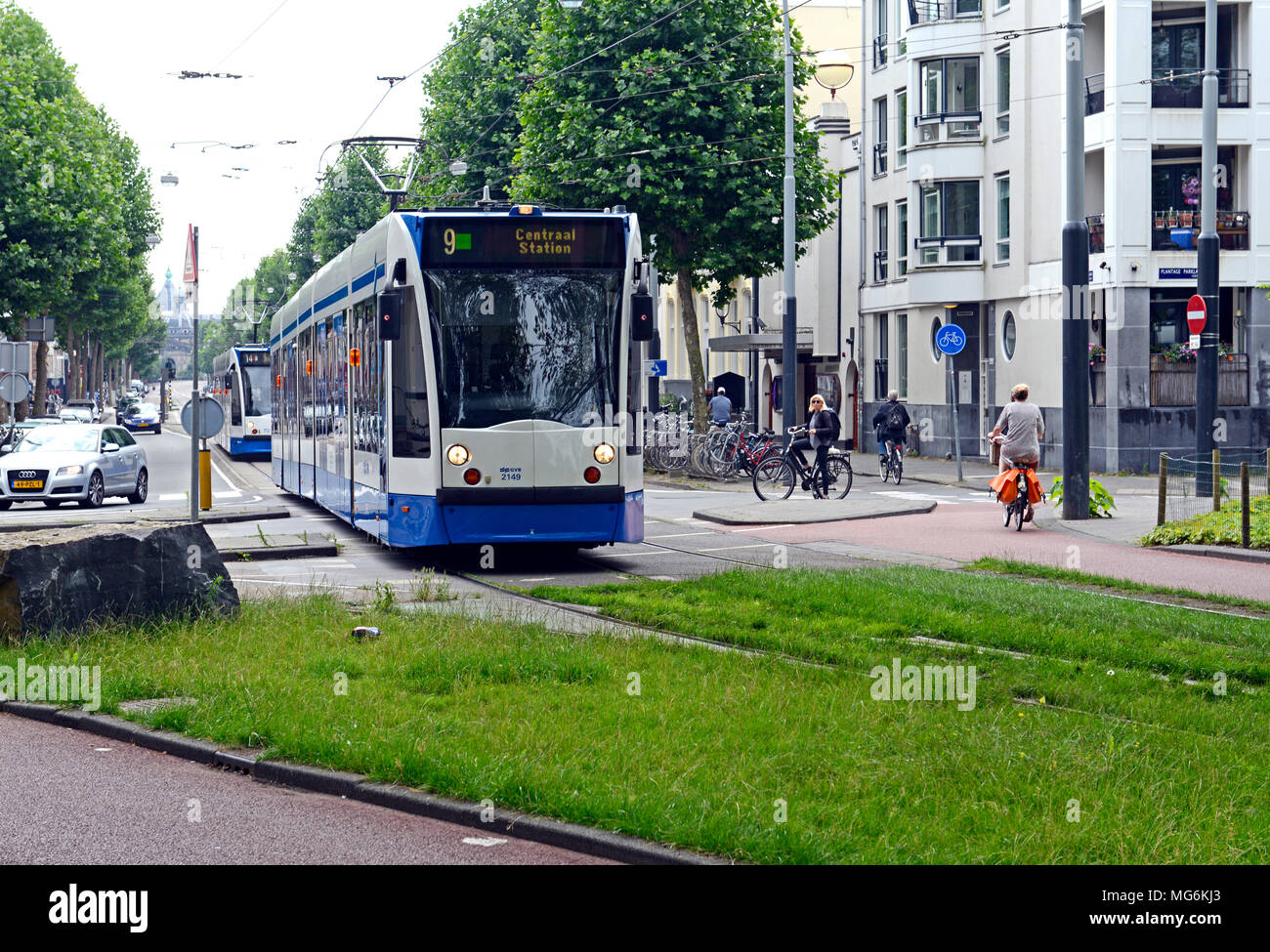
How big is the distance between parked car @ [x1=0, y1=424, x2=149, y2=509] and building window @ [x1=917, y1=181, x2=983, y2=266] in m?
21.5

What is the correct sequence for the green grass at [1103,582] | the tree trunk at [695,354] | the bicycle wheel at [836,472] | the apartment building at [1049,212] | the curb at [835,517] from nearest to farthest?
the green grass at [1103,582] < the curb at [835,517] < the bicycle wheel at [836,472] < the apartment building at [1049,212] < the tree trunk at [695,354]

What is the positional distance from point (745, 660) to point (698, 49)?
91.7 feet

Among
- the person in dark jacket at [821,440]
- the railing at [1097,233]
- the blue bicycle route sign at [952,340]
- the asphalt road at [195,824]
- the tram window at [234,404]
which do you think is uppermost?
the railing at [1097,233]

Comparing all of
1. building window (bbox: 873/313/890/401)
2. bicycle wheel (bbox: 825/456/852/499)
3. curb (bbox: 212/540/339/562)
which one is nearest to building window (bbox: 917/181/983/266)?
building window (bbox: 873/313/890/401)

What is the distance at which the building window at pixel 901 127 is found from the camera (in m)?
44.4

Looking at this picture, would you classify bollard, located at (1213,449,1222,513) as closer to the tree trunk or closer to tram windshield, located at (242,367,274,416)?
the tree trunk

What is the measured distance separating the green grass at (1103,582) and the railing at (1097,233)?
21240 millimetres

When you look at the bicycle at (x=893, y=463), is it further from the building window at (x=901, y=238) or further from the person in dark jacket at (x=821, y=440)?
the building window at (x=901, y=238)

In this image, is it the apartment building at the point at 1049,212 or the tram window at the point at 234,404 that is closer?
the apartment building at the point at 1049,212

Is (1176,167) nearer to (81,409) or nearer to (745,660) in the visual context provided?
(745,660)

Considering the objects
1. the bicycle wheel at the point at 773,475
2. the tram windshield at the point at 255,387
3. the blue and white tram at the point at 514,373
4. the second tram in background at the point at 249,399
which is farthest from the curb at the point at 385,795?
the tram windshield at the point at 255,387

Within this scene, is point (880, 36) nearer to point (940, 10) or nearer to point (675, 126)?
point (940, 10)

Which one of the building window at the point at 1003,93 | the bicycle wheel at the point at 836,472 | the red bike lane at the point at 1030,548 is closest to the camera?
the red bike lane at the point at 1030,548
